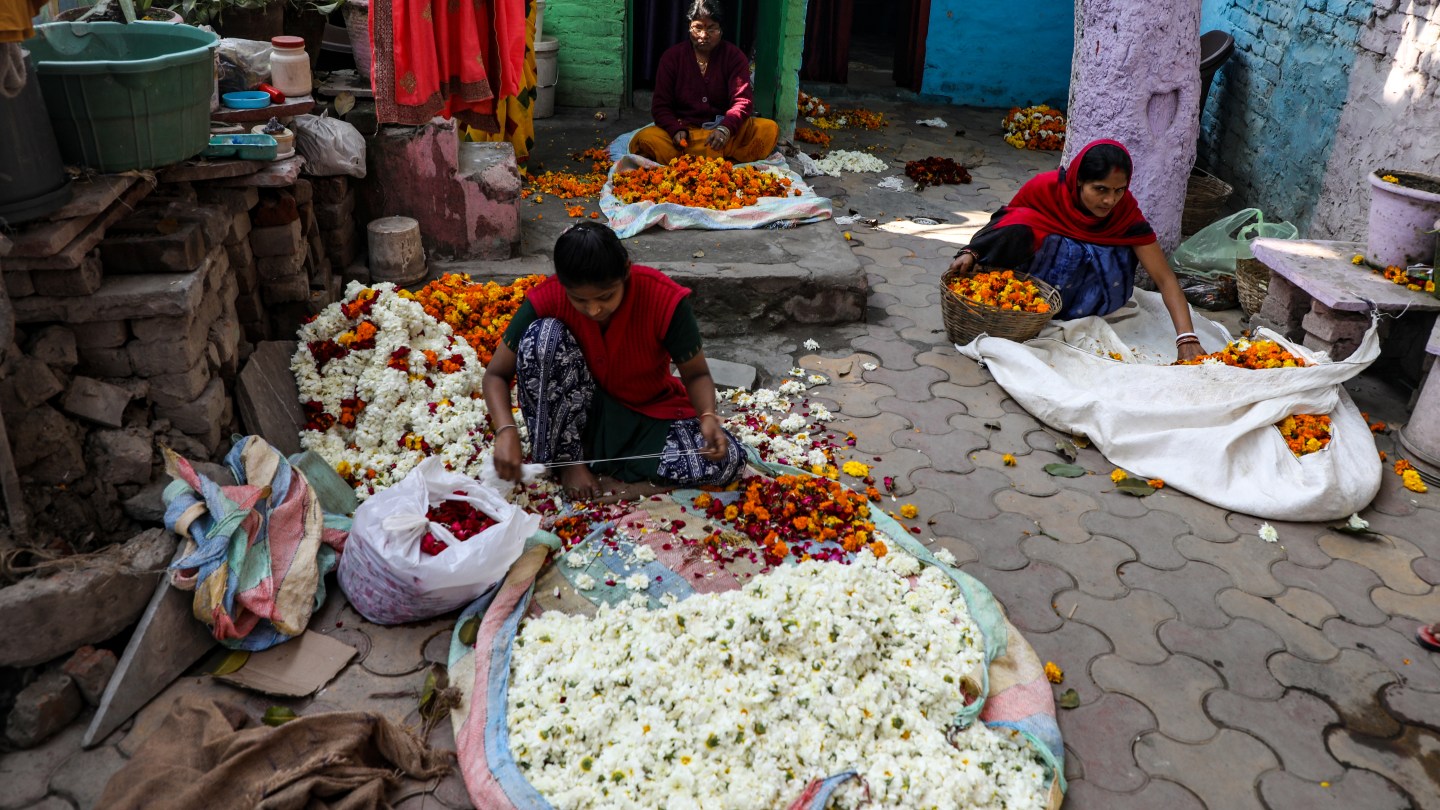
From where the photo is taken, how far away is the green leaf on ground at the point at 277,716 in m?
2.72

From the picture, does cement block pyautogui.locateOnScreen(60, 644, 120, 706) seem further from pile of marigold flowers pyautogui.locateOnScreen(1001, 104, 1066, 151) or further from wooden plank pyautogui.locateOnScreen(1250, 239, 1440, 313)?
pile of marigold flowers pyautogui.locateOnScreen(1001, 104, 1066, 151)

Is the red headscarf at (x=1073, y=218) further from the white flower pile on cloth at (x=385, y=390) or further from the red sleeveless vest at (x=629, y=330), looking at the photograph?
the white flower pile on cloth at (x=385, y=390)

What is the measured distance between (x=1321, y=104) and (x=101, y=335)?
21.9ft

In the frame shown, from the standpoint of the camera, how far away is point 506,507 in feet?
10.6

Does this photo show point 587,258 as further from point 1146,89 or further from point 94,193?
point 1146,89

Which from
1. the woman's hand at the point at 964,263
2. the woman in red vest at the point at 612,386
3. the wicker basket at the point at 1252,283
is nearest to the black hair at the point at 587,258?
the woman in red vest at the point at 612,386

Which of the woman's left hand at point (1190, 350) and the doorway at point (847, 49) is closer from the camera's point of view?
the woman's left hand at point (1190, 350)

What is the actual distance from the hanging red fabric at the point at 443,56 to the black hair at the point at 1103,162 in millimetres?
2992

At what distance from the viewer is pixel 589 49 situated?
8305 millimetres

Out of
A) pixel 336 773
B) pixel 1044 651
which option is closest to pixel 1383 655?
pixel 1044 651

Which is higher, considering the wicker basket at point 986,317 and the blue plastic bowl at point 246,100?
the blue plastic bowl at point 246,100

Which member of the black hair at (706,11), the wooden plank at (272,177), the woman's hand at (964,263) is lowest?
the woman's hand at (964,263)

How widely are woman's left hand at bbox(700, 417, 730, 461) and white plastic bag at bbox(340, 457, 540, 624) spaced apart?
634mm

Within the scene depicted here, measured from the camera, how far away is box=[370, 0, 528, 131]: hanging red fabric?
4.77m
